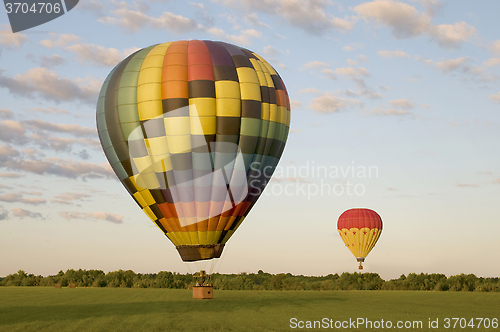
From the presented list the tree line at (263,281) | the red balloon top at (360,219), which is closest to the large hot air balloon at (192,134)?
the red balloon top at (360,219)

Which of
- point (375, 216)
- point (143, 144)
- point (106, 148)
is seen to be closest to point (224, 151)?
point (143, 144)

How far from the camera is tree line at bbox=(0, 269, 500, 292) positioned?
218 ft

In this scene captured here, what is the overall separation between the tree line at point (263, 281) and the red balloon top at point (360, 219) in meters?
11.0

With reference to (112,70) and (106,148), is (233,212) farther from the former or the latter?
(112,70)

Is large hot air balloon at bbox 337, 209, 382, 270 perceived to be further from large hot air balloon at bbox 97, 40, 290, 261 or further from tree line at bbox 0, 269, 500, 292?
large hot air balloon at bbox 97, 40, 290, 261

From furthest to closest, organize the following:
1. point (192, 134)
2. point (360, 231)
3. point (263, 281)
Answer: point (263, 281)
point (360, 231)
point (192, 134)

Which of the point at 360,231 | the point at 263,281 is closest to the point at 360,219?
the point at 360,231

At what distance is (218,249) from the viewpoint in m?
27.3

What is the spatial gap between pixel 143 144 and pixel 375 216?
3740 centimetres

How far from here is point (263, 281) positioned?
83.2m

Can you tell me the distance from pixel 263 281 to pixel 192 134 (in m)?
60.6

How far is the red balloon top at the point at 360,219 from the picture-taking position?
57.4m

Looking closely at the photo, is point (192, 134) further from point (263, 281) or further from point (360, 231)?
point (263, 281)

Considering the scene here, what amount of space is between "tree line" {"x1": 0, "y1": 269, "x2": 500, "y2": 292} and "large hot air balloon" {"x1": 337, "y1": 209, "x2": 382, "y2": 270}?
30.9 feet
